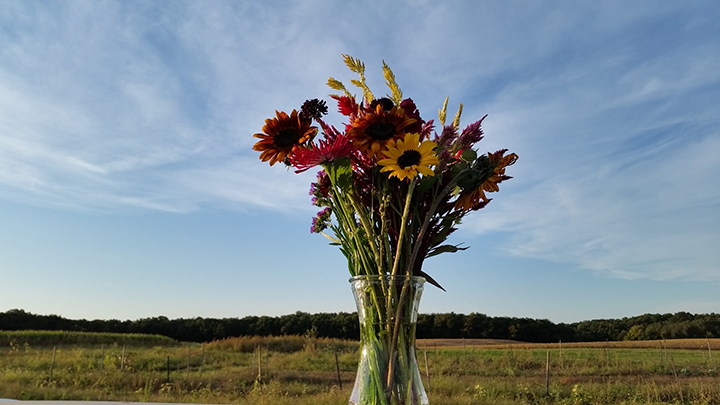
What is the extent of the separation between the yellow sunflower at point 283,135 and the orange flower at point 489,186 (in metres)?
0.30

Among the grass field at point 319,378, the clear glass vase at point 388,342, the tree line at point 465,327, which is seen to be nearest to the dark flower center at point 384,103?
the clear glass vase at point 388,342

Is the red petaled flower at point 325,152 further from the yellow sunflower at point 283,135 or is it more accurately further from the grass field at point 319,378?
the grass field at point 319,378

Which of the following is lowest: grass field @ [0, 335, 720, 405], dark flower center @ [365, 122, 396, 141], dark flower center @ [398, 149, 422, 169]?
grass field @ [0, 335, 720, 405]

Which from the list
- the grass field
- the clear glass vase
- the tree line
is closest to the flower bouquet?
the clear glass vase

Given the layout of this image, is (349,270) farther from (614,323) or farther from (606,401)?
(614,323)

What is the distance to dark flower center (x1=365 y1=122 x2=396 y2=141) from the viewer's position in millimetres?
882

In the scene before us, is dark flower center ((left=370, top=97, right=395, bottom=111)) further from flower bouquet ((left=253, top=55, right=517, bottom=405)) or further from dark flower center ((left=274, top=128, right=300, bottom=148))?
dark flower center ((left=274, top=128, right=300, bottom=148))

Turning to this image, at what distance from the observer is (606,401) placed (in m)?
7.61

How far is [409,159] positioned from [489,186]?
0.63 feet

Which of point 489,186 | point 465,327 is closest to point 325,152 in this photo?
point 489,186

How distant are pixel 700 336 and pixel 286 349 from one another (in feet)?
55.3

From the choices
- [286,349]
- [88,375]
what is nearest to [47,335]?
[286,349]

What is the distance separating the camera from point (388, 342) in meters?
0.86

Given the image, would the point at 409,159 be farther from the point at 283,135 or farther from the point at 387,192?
the point at 283,135
